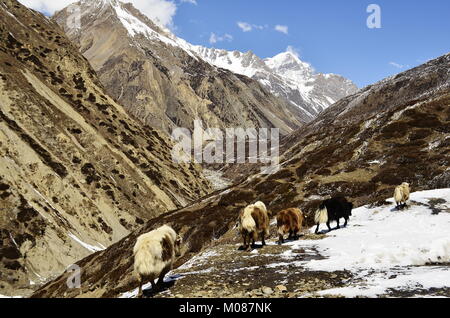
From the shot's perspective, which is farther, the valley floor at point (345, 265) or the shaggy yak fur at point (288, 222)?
the shaggy yak fur at point (288, 222)

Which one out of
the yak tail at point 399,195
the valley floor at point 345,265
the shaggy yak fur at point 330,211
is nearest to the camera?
the valley floor at point 345,265

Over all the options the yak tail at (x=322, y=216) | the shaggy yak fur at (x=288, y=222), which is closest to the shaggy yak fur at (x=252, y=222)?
the shaggy yak fur at (x=288, y=222)

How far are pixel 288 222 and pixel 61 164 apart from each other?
226 feet

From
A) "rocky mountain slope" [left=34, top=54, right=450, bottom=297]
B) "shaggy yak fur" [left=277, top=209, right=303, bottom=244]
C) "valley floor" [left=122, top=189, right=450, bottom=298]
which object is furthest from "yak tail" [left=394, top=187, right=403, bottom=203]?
"shaggy yak fur" [left=277, top=209, right=303, bottom=244]

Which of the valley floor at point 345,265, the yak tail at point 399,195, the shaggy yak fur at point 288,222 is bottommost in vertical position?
the valley floor at point 345,265

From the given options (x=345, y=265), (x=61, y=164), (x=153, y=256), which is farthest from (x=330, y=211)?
(x=61, y=164)

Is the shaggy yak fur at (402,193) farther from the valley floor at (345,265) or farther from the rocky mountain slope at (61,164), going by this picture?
the rocky mountain slope at (61,164)

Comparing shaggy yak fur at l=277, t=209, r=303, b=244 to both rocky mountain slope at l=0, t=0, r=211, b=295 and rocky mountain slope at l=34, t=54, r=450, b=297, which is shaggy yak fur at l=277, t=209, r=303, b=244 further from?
rocky mountain slope at l=0, t=0, r=211, b=295

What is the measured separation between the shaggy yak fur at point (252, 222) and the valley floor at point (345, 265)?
0.84 meters

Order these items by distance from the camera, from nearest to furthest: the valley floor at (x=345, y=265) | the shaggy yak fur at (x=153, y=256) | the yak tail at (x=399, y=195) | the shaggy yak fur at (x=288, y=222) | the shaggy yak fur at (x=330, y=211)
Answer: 1. the valley floor at (x=345, y=265)
2. the shaggy yak fur at (x=153, y=256)
3. the shaggy yak fur at (x=288, y=222)
4. the shaggy yak fur at (x=330, y=211)
5. the yak tail at (x=399, y=195)

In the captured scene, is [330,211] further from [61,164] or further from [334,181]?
[61,164]

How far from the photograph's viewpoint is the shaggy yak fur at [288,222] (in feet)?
68.9

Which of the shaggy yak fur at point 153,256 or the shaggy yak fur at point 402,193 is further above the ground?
the shaggy yak fur at point 402,193
